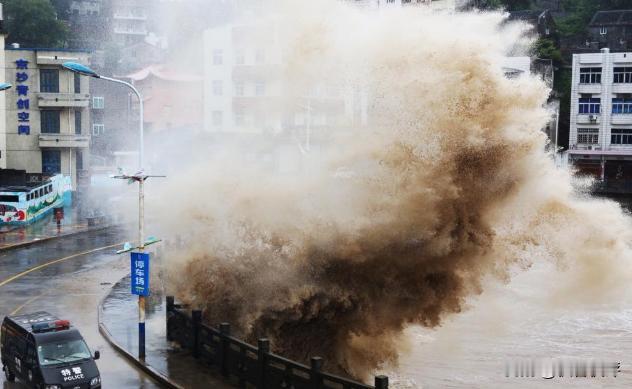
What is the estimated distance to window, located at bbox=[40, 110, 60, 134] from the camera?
6228cm

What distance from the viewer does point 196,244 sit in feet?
78.0

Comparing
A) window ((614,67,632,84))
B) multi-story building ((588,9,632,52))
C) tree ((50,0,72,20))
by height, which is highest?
tree ((50,0,72,20))

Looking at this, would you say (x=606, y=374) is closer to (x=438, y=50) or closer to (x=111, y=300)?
(x=438, y=50)

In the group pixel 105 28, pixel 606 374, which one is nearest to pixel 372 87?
pixel 606 374

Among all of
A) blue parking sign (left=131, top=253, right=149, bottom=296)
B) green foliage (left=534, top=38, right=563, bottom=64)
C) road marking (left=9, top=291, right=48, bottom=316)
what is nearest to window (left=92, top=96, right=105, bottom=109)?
green foliage (left=534, top=38, right=563, bottom=64)

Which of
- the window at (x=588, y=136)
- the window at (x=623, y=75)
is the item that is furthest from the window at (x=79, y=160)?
the window at (x=623, y=75)

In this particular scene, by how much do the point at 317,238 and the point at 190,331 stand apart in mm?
4232

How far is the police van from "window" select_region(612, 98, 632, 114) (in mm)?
64092

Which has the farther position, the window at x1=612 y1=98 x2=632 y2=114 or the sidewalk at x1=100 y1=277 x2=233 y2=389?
the window at x1=612 y1=98 x2=632 y2=114

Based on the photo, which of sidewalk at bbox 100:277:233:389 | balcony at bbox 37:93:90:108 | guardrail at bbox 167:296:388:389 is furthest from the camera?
balcony at bbox 37:93:90:108

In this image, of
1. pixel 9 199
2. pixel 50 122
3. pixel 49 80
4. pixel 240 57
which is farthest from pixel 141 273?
pixel 50 122

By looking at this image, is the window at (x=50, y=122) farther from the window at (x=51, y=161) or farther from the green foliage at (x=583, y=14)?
the green foliage at (x=583, y=14)

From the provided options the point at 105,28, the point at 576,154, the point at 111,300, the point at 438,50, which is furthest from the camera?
the point at 105,28

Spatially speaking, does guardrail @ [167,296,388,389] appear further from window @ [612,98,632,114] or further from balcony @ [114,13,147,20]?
balcony @ [114,13,147,20]
